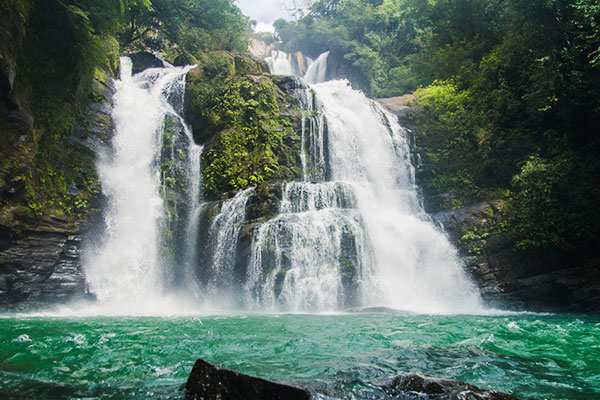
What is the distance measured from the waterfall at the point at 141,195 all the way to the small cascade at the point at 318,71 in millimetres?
21007

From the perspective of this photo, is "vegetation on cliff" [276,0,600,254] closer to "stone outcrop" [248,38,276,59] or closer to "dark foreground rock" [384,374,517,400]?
"dark foreground rock" [384,374,517,400]

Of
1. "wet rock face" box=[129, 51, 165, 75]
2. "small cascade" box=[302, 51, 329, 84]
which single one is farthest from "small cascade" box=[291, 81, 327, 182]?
"small cascade" box=[302, 51, 329, 84]

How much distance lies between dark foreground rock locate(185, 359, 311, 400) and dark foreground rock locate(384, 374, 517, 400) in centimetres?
94

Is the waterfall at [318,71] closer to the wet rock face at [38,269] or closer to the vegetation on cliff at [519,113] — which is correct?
the vegetation on cliff at [519,113]

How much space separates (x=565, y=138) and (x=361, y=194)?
7.27m

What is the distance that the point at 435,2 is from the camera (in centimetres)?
2162

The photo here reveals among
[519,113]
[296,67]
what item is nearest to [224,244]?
[519,113]

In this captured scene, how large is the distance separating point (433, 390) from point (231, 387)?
1678mm

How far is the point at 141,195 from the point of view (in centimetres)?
1409

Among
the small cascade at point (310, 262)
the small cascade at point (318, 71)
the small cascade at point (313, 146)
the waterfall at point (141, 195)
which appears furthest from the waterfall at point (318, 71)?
the small cascade at point (310, 262)

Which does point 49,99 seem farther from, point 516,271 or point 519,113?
point 519,113

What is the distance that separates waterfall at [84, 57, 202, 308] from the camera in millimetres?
12164

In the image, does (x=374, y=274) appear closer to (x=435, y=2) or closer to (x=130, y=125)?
(x=130, y=125)

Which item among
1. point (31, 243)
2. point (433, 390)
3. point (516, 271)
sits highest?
point (31, 243)
